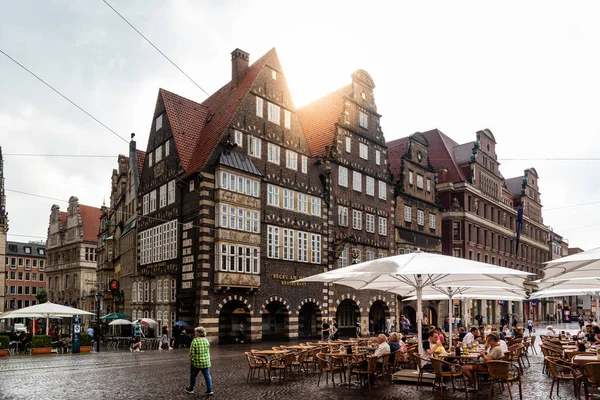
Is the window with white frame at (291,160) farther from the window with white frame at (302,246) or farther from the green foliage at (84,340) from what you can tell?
the green foliage at (84,340)

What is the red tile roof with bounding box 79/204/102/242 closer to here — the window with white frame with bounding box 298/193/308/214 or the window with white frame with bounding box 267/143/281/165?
the window with white frame with bounding box 298/193/308/214

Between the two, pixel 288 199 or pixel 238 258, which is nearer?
pixel 238 258

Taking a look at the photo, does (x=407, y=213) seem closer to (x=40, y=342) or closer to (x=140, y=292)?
(x=140, y=292)

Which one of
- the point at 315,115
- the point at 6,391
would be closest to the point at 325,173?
the point at 315,115

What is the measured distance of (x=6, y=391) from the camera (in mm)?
14516

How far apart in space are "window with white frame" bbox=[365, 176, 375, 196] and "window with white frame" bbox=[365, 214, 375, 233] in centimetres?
172

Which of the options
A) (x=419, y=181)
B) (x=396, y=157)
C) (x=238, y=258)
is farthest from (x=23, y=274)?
(x=238, y=258)

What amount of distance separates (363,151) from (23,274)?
83.3 metres

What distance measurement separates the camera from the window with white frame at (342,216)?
40.3 m

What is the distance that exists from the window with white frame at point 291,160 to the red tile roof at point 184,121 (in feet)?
19.3

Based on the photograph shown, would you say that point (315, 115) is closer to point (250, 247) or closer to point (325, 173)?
point (325, 173)

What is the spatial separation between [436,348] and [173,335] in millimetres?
22585

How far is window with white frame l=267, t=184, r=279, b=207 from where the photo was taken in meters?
35.3

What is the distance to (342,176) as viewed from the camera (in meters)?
40.7
